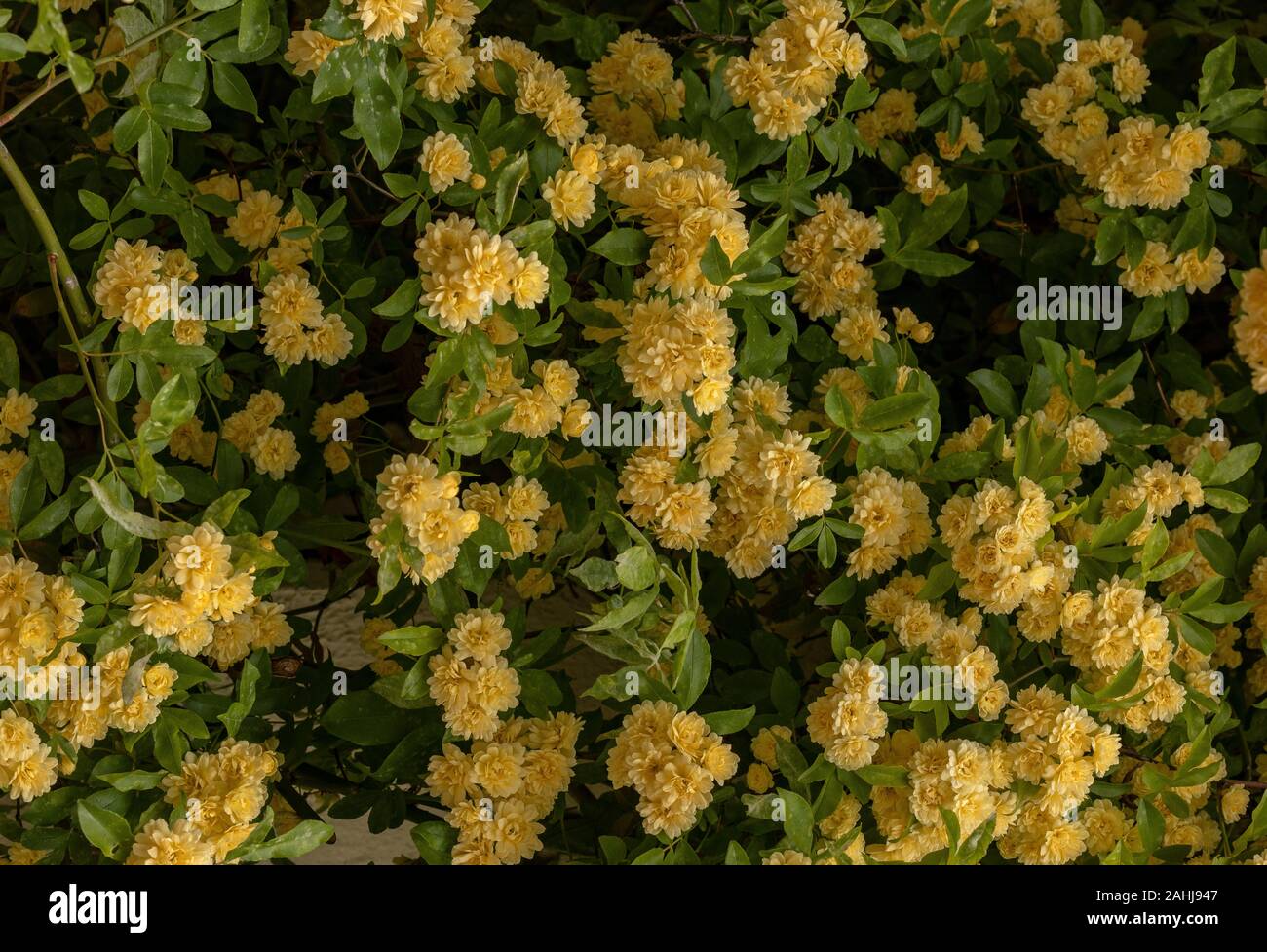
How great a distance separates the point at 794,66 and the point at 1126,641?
1.95ft

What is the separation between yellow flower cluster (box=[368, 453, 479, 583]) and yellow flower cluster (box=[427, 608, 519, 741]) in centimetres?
7

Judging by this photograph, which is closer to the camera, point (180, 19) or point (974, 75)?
point (180, 19)

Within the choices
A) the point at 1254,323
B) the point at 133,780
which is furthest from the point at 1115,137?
the point at 133,780

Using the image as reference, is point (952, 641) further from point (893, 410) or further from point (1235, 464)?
point (1235, 464)

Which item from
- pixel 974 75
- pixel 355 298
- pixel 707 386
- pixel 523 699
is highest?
pixel 974 75

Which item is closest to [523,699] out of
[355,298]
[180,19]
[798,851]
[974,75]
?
[798,851]

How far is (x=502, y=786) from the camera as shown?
1007mm

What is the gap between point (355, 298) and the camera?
1160mm

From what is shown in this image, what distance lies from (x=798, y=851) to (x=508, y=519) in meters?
0.38

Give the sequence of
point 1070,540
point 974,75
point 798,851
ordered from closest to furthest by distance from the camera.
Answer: point 798,851 < point 1070,540 < point 974,75

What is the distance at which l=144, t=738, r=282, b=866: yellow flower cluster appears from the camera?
91 centimetres

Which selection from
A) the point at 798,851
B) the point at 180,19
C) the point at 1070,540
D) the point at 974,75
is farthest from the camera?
the point at 974,75

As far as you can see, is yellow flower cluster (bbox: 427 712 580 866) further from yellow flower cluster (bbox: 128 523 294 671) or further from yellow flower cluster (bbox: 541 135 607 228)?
yellow flower cluster (bbox: 541 135 607 228)
